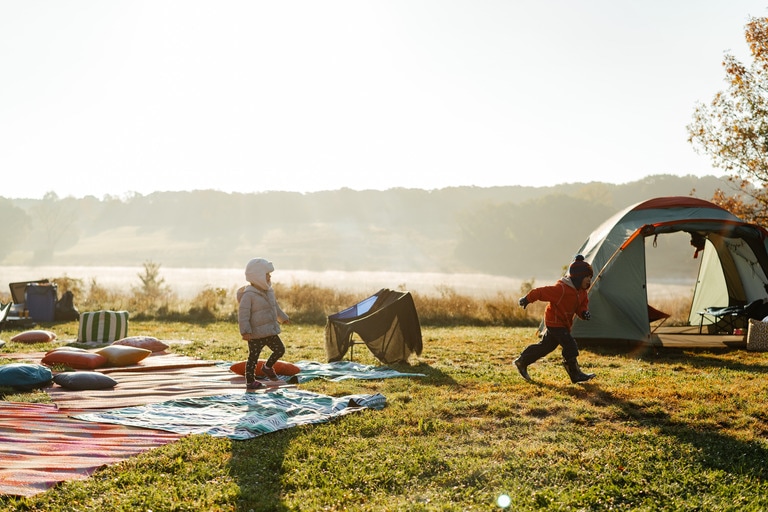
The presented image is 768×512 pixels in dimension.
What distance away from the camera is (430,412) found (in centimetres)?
654

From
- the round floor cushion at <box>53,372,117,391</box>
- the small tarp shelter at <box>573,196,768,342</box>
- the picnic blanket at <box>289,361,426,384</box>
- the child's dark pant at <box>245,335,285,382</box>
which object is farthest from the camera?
the small tarp shelter at <box>573,196,768,342</box>

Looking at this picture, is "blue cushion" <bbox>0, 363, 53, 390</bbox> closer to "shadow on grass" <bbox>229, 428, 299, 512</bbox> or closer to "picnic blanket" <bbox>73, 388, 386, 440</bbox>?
"picnic blanket" <bbox>73, 388, 386, 440</bbox>

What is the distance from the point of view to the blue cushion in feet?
25.0

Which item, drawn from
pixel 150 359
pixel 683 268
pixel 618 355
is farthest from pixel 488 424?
pixel 683 268

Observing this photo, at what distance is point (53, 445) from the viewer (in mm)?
5270

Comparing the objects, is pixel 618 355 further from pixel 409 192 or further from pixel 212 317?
pixel 409 192

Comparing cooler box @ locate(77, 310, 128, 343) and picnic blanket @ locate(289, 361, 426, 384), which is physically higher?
cooler box @ locate(77, 310, 128, 343)

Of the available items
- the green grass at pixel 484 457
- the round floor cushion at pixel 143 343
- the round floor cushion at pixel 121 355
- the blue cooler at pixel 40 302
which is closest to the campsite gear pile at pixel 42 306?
the blue cooler at pixel 40 302

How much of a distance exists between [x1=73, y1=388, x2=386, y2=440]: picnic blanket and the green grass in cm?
21

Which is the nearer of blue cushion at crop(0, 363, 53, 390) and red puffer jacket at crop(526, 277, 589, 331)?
blue cushion at crop(0, 363, 53, 390)

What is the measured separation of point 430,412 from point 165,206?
10486cm

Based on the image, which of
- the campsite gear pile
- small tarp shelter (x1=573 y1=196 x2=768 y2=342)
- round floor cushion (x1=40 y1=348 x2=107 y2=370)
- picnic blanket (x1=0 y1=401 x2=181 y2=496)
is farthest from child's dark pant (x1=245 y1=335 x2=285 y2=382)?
the campsite gear pile

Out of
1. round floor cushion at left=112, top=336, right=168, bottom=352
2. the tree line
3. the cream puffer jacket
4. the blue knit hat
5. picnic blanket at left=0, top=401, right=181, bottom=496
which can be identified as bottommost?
picnic blanket at left=0, top=401, right=181, bottom=496

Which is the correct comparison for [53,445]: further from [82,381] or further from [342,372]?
[342,372]
